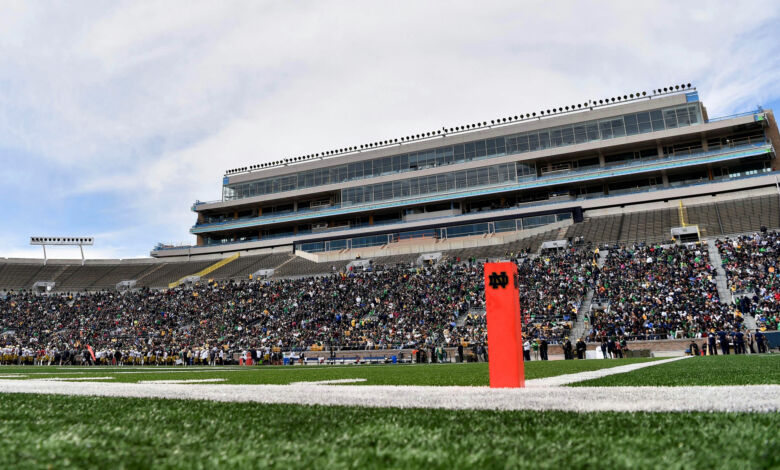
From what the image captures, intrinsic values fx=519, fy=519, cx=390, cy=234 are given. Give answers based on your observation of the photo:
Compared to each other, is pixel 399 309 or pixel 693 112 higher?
pixel 693 112

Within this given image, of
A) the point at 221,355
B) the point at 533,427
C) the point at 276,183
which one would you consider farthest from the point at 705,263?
the point at 276,183

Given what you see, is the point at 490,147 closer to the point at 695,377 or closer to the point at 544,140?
the point at 544,140

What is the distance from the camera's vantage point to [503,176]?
163ft

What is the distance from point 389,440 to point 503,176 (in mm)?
48397

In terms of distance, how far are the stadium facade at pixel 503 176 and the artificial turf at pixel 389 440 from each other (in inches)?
1716

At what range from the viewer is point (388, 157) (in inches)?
2196

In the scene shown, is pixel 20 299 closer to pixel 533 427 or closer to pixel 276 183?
pixel 276 183

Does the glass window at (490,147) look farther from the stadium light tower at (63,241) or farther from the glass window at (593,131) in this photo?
the stadium light tower at (63,241)

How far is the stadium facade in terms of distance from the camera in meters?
43.7

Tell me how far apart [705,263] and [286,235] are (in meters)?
41.1

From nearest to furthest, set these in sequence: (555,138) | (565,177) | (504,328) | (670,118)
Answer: (504,328) < (670,118) < (565,177) < (555,138)

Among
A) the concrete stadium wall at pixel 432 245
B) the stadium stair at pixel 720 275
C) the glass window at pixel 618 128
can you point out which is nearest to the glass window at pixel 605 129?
the glass window at pixel 618 128

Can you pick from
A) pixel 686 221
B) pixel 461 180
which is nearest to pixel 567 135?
pixel 461 180

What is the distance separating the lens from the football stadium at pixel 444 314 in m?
2.98
